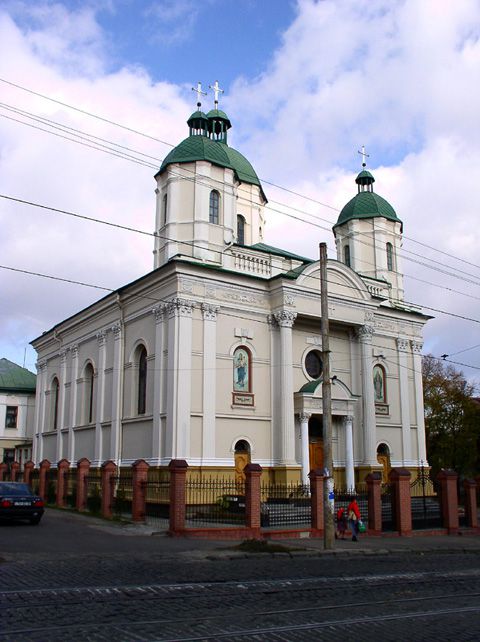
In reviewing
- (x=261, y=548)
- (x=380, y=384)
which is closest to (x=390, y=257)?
(x=380, y=384)

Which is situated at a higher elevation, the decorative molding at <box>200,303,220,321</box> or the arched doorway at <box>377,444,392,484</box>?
the decorative molding at <box>200,303,220,321</box>

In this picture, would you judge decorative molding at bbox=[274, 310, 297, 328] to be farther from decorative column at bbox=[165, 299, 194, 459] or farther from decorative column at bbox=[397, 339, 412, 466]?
decorative column at bbox=[397, 339, 412, 466]

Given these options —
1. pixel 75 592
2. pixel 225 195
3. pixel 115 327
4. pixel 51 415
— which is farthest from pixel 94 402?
pixel 75 592

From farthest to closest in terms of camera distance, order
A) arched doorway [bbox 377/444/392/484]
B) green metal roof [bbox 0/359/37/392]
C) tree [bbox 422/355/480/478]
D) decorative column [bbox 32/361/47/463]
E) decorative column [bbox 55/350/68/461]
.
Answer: green metal roof [bbox 0/359/37/392] < tree [bbox 422/355/480/478] < decorative column [bbox 32/361/47/463] < decorative column [bbox 55/350/68/461] < arched doorway [bbox 377/444/392/484]

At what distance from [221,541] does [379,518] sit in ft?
20.4

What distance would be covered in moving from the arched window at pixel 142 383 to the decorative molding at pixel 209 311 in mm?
3883

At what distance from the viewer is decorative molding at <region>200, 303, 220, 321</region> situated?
27078 millimetres

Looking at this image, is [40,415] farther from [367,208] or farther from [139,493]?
[367,208]

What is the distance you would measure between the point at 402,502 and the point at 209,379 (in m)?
8.62

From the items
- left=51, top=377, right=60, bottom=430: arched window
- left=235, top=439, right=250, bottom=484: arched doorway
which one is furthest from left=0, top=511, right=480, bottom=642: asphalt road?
left=51, top=377, right=60, bottom=430: arched window

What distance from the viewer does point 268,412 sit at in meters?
28.2

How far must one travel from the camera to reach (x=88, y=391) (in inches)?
1362

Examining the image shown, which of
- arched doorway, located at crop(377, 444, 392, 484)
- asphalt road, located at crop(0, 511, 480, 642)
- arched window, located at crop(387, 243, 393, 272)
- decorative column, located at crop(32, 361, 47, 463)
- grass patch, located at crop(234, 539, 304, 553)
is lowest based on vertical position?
grass patch, located at crop(234, 539, 304, 553)

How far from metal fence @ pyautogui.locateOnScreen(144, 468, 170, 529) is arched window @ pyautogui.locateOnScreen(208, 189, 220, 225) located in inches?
443
